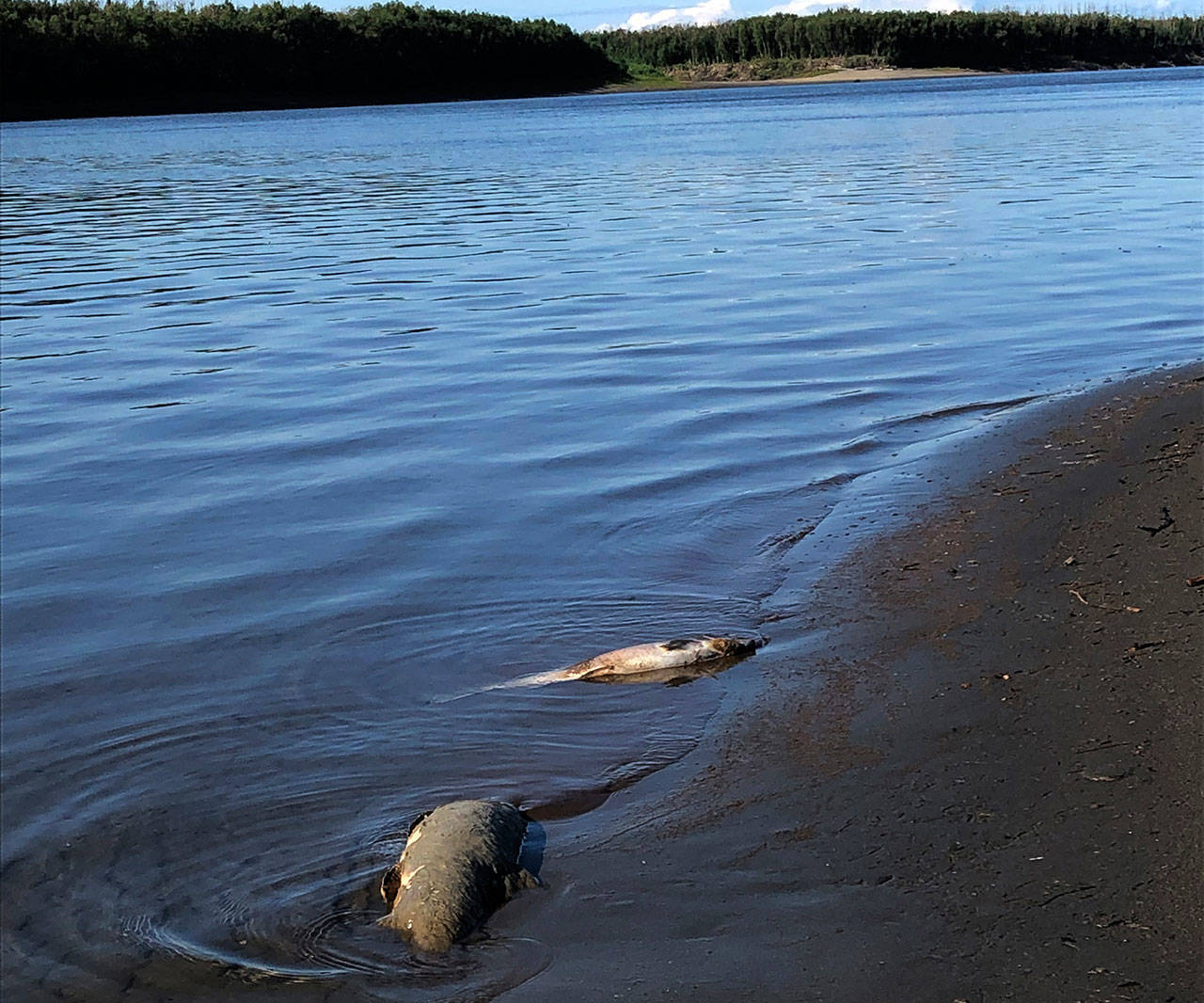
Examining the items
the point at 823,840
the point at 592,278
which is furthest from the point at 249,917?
the point at 592,278

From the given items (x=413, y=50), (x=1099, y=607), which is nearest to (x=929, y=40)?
(x=413, y=50)

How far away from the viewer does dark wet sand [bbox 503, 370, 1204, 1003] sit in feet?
10.7

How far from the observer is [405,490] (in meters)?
7.79

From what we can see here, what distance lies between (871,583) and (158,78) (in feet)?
284

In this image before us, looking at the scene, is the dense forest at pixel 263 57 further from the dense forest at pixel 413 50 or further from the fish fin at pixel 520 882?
the fish fin at pixel 520 882

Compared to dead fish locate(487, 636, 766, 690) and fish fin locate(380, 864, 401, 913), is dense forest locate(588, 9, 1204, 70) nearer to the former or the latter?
dead fish locate(487, 636, 766, 690)

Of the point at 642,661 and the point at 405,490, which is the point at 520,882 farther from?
the point at 405,490

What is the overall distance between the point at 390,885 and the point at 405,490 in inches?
Answer: 164

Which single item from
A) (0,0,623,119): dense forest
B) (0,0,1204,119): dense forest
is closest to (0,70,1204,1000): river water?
(0,0,623,119): dense forest

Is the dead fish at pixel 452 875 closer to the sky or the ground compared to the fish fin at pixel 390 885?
closer to the sky

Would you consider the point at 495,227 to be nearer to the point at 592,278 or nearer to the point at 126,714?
the point at 592,278

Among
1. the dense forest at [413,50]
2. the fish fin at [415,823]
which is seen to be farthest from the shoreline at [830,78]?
the fish fin at [415,823]

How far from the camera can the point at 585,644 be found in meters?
5.64

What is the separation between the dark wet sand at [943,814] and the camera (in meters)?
3.26
